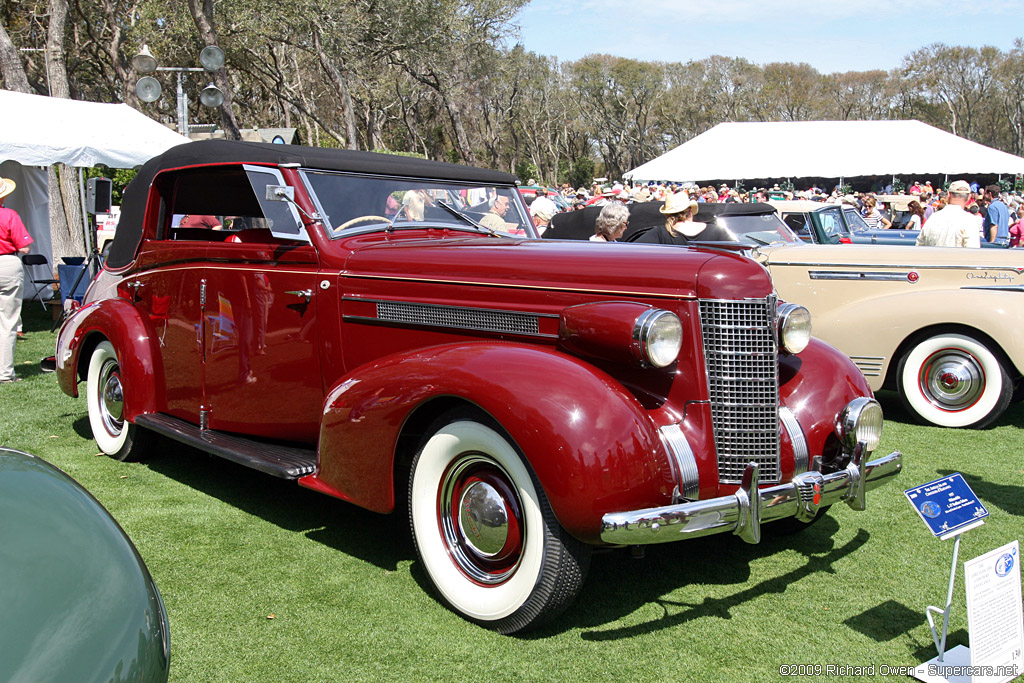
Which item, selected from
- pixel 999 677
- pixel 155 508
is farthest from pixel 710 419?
pixel 155 508

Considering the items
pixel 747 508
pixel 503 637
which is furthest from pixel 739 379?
pixel 503 637

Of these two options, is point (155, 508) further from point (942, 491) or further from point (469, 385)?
point (942, 491)

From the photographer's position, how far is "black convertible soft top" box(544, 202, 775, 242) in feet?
26.7

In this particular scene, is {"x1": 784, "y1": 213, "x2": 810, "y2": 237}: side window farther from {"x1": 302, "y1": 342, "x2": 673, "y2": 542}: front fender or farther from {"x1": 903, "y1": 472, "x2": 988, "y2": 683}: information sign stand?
{"x1": 302, "y1": 342, "x2": 673, "y2": 542}: front fender

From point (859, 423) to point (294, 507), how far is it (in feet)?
9.76

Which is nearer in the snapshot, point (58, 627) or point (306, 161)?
point (58, 627)

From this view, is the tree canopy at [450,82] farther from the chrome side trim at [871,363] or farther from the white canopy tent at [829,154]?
the chrome side trim at [871,363]

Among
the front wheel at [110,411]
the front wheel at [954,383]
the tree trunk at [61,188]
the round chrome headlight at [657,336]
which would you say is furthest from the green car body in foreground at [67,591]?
the tree trunk at [61,188]

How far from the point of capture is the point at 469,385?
317 cm

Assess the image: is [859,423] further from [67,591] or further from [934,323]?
[934,323]

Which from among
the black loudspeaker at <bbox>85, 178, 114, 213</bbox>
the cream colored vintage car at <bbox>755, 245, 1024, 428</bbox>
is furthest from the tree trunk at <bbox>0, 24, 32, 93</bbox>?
the cream colored vintage car at <bbox>755, 245, 1024, 428</bbox>

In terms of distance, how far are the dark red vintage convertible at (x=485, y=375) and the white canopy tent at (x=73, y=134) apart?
254 inches

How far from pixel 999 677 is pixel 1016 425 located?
4552 mm

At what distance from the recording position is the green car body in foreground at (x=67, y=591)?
147 centimetres
